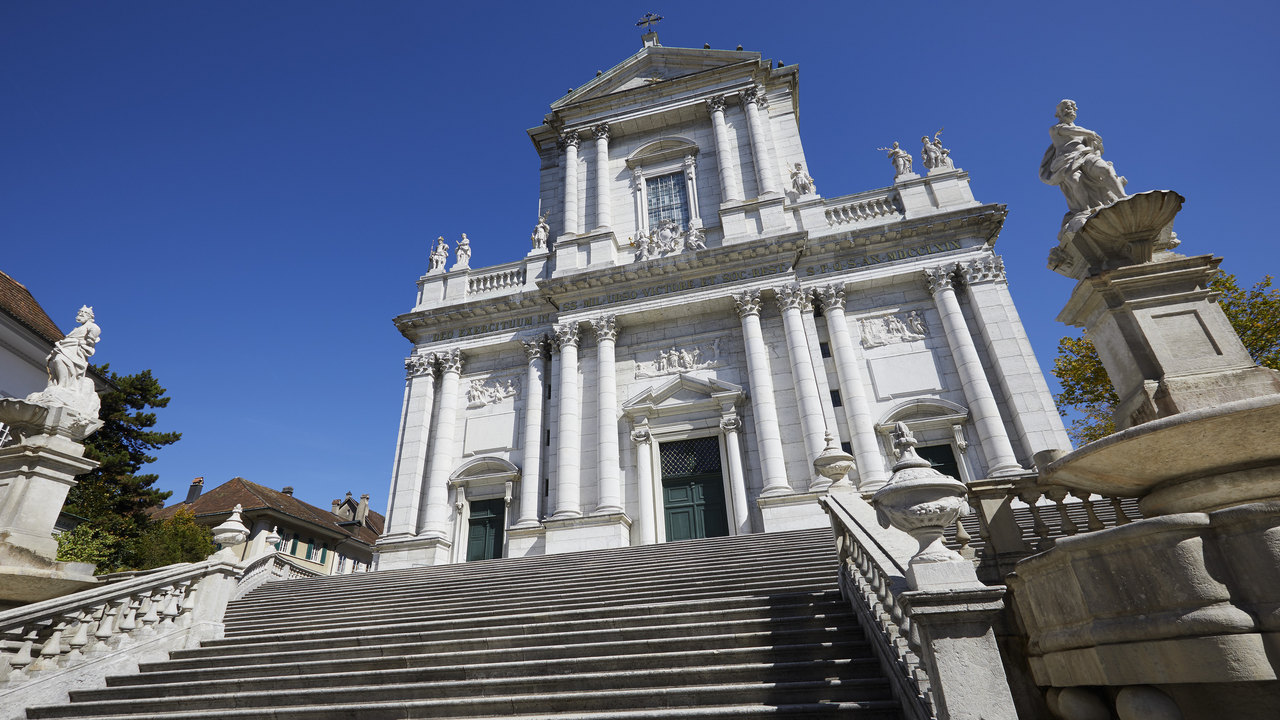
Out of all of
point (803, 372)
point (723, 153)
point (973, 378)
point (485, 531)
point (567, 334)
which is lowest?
point (485, 531)

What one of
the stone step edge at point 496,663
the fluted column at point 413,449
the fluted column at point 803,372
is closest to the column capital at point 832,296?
the fluted column at point 803,372

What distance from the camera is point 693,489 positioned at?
19656mm

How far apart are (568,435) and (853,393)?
9.05 meters

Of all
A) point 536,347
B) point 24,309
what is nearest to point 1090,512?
point 536,347

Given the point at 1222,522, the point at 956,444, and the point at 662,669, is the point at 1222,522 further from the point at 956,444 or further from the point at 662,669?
the point at 956,444

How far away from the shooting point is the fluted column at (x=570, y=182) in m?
25.5

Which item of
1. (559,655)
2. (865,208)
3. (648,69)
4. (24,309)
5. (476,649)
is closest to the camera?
(559,655)

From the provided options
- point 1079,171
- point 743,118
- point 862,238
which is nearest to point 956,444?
point 862,238

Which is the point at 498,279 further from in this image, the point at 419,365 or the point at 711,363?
the point at 711,363

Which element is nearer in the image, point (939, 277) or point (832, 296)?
point (939, 277)

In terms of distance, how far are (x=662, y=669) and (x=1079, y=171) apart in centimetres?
726

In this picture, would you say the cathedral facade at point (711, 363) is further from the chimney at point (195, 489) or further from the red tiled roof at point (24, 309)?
the chimney at point (195, 489)

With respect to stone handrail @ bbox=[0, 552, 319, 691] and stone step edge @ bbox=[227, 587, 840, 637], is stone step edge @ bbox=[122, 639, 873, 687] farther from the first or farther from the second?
stone step edge @ bbox=[227, 587, 840, 637]

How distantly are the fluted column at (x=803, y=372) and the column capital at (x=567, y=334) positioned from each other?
280 inches
